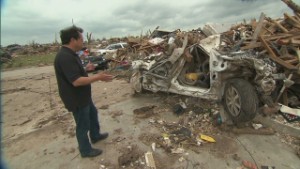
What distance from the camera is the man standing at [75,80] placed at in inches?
142

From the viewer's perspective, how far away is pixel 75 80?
→ 3.58 metres

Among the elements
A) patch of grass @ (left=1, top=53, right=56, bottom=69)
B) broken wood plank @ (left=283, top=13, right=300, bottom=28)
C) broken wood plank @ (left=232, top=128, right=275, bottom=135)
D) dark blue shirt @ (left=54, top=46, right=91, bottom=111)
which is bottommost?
patch of grass @ (left=1, top=53, right=56, bottom=69)

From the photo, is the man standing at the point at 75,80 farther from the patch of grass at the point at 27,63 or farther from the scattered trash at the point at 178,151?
the patch of grass at the point at 27,63

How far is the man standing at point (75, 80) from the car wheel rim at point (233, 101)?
A: 2175mm

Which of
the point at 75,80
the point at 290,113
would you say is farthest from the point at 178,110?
the point at 75,80

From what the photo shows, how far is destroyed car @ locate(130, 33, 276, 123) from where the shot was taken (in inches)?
172

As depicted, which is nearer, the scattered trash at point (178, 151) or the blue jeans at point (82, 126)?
the blue jeans at point (82, 126)

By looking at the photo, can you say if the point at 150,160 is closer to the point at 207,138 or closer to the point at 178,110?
the point at 207,138

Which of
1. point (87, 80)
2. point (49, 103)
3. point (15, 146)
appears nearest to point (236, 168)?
point (87, 80)

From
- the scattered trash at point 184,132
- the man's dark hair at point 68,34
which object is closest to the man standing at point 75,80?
the man's dark hair at point 68,34

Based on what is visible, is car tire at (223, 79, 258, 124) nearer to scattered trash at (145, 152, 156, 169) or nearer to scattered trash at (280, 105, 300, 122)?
scattered trash at (280, 105, 300, 122)

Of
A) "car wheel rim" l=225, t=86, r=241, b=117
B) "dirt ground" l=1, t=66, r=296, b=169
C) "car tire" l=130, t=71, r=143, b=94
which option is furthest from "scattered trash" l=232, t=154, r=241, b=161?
"car tire" l=130, t=71, r=143, b=94

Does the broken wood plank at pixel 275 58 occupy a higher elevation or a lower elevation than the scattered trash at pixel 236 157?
higher

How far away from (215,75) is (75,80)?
8.52 ft
